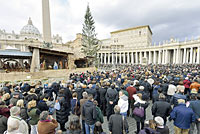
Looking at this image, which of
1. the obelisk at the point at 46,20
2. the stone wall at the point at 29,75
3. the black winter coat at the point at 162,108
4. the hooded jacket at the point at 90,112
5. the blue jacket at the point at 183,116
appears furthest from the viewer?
the obelisk at the point at 46,20

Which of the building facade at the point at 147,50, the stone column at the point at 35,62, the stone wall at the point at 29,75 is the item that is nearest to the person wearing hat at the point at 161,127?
the stone wall at the point at 29,75

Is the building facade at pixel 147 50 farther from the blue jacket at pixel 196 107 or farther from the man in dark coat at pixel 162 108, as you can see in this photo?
the blue jacket at pixel 196 107

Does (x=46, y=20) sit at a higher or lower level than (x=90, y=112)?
higher

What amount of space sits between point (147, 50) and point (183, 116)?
45602 mm

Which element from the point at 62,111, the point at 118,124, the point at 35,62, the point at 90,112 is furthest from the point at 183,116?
the point at 35,62

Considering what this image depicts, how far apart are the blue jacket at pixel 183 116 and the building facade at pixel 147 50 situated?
23365 millimetres

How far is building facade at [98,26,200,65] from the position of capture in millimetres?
32134

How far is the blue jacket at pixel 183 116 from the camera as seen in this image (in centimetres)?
277

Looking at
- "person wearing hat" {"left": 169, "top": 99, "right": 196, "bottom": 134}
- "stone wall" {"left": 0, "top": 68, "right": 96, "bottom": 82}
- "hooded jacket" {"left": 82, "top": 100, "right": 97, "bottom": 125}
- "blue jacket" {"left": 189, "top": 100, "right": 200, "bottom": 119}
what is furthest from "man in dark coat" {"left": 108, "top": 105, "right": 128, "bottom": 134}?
"stone wall" {"left": 0, "top": 68, "right": 96, "bottom": 82}

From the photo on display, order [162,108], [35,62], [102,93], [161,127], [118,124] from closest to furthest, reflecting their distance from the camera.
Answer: [161,127] < [118,124] < [162,108] < [102,93] < [35,62]

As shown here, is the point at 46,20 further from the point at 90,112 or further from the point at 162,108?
the point at 162,108

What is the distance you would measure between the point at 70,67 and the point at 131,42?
161 ft

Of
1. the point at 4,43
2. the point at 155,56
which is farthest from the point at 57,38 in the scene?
the point at 155,56

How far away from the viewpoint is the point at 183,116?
2795 millimetres
